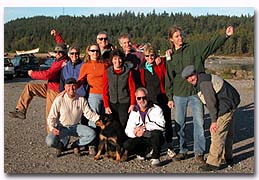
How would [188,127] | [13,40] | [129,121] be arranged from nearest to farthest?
[129,121] < [13,40] < [188,127]

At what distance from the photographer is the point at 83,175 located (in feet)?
16.6

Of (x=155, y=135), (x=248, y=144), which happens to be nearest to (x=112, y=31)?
(x=155, y=135)

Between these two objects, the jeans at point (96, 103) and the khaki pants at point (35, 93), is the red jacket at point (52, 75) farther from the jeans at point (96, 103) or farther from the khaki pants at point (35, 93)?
the jeans at point (96, 103)

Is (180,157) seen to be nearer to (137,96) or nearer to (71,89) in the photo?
(137,96)

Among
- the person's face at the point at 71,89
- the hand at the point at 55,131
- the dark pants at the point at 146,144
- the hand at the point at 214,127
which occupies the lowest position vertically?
the dark pants at the point at 146,144

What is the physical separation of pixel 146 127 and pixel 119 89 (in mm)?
537

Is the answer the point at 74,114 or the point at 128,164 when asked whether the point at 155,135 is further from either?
the point at 74,114

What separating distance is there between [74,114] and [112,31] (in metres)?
1.44

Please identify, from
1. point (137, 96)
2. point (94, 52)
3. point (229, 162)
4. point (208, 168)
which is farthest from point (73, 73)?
point (229, 162)

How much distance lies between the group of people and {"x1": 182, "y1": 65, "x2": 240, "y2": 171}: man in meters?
0.01

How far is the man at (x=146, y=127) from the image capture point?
511 cm

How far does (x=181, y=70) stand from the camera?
5.03m

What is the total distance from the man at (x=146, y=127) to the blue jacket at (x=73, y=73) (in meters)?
0.68

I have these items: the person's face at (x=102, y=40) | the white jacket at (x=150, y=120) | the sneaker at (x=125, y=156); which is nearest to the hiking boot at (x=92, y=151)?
the sneaker at (x=125, y=156)
